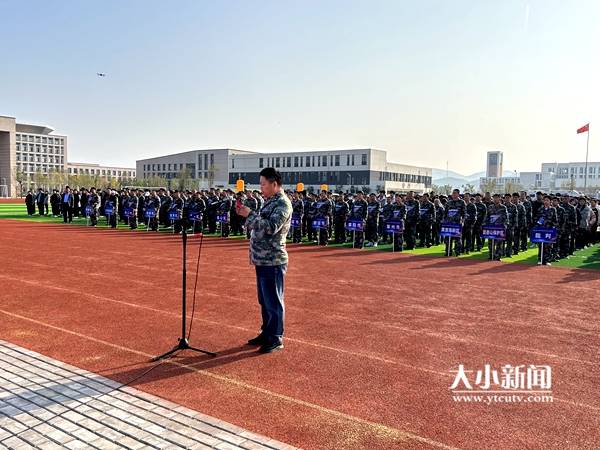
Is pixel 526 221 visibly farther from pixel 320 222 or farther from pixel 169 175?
pixel 169 175

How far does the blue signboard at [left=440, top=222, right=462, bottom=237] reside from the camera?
566 inches

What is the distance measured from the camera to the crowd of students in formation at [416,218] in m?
14.5

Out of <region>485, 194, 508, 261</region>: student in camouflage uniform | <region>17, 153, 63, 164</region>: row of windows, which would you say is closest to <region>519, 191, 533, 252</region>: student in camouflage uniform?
<region>485, 194, 508, 261</region>: student in camouflage uniform

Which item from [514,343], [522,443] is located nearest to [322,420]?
[522,443]

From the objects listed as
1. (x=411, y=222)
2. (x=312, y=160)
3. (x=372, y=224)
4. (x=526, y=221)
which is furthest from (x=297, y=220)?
(x=312, y=160)

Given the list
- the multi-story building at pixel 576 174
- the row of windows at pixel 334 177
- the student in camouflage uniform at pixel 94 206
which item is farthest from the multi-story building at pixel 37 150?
the multi-story building at pixel 576 174

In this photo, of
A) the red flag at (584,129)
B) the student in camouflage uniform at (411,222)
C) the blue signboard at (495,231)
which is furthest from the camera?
the red flag at (584,129)

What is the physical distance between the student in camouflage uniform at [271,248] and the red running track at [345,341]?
45 centimetres

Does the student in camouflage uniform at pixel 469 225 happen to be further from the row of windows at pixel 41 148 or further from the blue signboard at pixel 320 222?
the row of windows at pixel 41 148

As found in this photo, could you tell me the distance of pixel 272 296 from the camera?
5.53 metres

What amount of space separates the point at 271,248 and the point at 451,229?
1029 cm

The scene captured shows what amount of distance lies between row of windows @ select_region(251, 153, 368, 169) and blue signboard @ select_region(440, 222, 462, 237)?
221 feet

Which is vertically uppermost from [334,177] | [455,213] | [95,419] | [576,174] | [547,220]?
[576,174]

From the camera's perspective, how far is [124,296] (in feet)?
27.6
